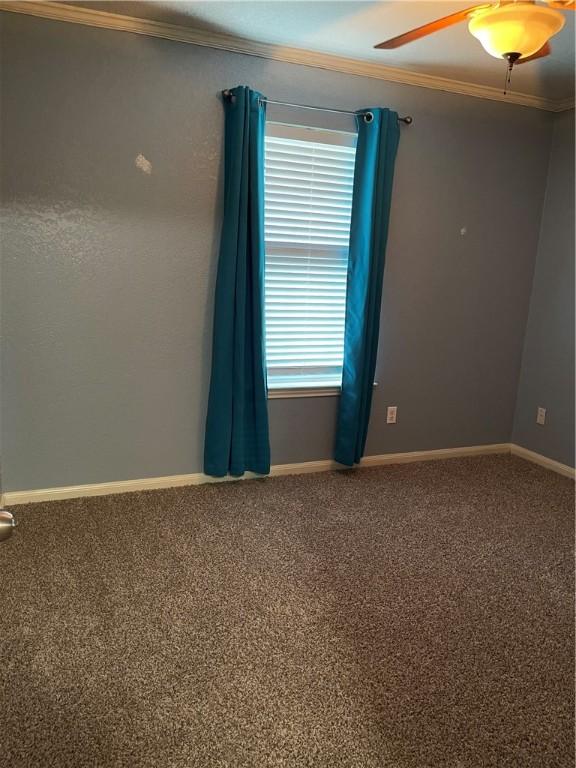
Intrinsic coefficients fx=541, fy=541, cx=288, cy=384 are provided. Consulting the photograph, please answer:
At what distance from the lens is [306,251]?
3.25 metres

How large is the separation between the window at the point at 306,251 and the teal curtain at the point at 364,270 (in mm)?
101

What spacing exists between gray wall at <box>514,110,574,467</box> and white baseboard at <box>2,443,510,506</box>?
45cm

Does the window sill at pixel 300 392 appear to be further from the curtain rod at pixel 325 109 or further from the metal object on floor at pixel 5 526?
the metal object on floor at pixel 5 526

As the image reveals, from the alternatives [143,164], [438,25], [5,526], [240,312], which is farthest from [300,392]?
[5,526]

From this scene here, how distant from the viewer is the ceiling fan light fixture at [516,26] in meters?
1.57

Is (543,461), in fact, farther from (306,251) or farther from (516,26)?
(516,26)

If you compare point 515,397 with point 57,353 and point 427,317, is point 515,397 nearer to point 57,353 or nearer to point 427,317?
point 427,317

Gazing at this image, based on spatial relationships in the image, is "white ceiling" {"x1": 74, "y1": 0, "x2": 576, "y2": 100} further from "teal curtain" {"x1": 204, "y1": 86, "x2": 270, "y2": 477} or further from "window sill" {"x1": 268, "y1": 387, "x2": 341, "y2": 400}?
"window sill" {"x1": 268, "y1": 387, "x2": 341, "y2": 400}

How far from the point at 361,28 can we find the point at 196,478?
8.29ft

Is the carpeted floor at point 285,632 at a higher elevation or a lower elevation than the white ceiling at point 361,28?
lower

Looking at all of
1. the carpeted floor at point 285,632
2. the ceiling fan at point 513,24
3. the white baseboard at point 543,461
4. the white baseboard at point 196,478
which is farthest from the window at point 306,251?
the white baseboard at point 543,461

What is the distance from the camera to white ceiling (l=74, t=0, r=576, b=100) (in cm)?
239

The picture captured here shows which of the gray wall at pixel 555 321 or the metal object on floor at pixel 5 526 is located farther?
the gray wall at pixel 555 321

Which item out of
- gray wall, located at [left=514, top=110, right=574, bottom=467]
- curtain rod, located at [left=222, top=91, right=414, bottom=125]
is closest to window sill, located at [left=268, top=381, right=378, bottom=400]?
gray wall, located at [left=514, top=110, right=574, bottom=467]
